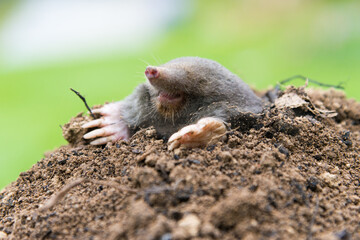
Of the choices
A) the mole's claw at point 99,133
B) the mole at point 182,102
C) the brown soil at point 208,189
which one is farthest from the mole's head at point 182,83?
the mole's claw at point 99,133

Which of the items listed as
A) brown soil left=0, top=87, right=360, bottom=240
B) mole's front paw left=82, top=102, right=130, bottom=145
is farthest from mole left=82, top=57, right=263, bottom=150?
brown soil left=0, top=87, right=360, bottom=240

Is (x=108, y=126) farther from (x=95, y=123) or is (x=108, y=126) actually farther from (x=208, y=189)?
(x=208, y=189)

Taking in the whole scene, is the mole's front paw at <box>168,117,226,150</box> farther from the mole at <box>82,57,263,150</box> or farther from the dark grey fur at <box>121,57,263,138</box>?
the dark grey fur at <box>121,57,263,138</box>

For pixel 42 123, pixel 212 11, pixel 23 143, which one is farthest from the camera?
pixel 212 11

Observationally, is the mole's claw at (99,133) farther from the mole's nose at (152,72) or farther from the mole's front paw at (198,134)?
the mole's front paw at (198,134)

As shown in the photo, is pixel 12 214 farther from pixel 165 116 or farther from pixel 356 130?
pixel 356 130

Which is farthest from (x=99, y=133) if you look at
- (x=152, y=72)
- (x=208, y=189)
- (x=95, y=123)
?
(x=208, y=189)

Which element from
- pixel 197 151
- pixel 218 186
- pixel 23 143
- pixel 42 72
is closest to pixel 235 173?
pixel 218 186

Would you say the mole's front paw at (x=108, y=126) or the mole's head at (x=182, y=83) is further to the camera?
the mole's front paw at (x=108, y=126)
